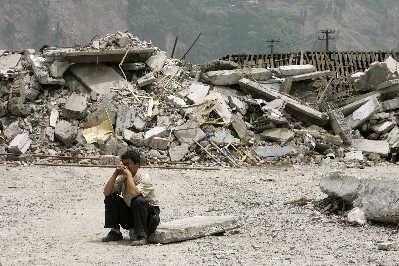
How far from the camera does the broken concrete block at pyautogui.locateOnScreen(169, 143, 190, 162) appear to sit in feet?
49.4

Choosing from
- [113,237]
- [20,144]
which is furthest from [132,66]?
[113,237]

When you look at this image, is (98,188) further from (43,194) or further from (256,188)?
(256,188)

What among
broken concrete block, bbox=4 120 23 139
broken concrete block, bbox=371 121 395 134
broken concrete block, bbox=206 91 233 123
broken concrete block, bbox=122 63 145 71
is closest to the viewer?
broken concrete block, bbox=4 120 23 139

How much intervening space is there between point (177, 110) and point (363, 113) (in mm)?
5252

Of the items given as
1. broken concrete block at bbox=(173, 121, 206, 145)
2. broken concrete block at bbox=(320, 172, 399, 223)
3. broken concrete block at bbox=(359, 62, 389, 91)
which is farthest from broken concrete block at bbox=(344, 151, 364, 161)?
broken concrete block at bbox=(320, 172, 399, 223)

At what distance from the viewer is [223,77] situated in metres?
→ 18.1

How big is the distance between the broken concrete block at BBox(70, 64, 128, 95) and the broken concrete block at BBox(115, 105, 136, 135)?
2.73 feet

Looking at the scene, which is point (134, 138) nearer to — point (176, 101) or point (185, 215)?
point (176, 101)

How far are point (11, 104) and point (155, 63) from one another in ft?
13.9

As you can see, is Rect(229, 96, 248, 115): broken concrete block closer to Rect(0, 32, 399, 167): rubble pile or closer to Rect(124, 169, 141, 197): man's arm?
Rect(0, 32, 399, 167): rubble pile

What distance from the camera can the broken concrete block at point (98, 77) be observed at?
54.2 ft

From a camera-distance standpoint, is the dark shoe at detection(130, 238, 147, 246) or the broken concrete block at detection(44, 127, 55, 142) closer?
the dark shoe at detection(130, 238, 147, 246)

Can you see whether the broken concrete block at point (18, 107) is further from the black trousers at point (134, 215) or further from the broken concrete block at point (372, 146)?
the black trousers at point (134, 215)

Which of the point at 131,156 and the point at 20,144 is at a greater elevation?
the point at 131,156
